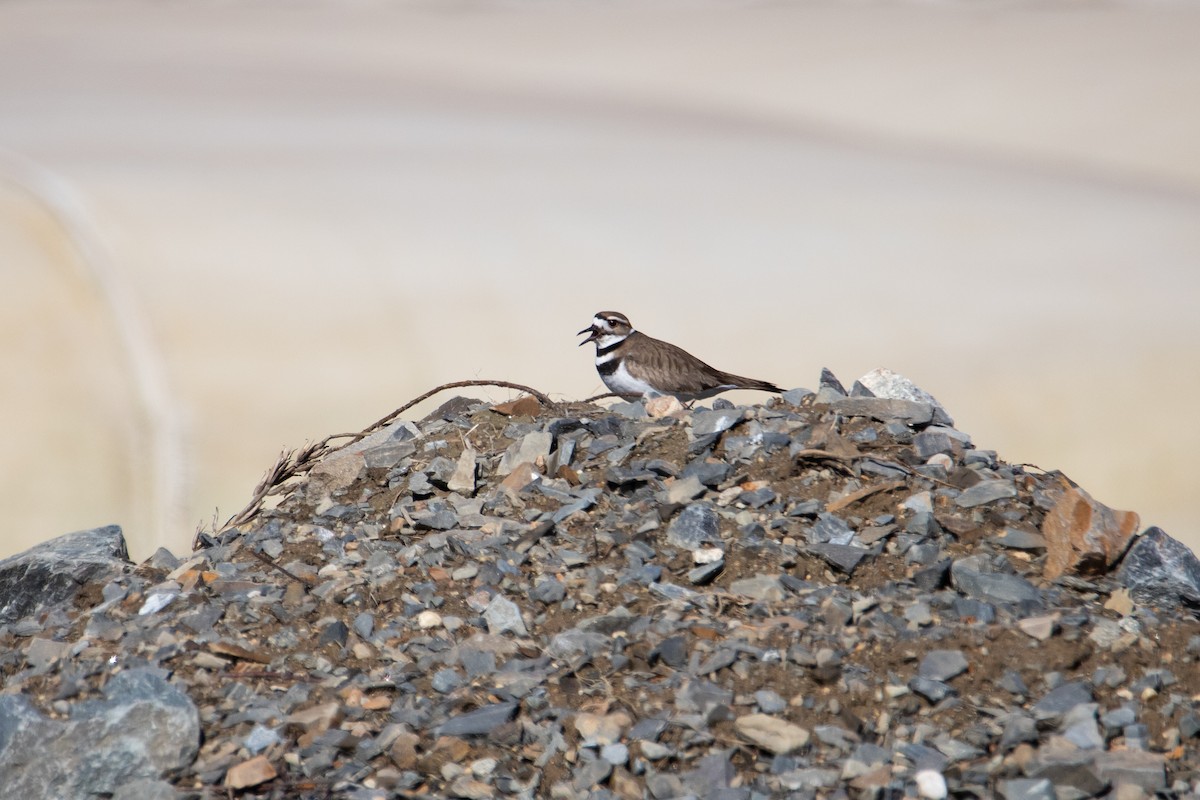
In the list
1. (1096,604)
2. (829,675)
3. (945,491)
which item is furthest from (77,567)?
(1096,604)

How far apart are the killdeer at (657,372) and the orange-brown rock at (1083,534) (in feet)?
7.59

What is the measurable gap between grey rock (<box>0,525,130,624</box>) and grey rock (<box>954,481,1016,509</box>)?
346 centimetres

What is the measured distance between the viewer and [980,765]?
3.43m

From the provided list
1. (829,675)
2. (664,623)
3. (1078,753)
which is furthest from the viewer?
(664,623)

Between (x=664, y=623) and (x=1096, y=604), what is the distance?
1566 millimetres

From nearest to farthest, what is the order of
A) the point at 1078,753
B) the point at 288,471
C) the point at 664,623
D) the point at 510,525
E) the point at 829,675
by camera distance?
Result: the point at 1078,753, the point at 829,675, the point at 664,623, the point at 510,525, the point at 288,471

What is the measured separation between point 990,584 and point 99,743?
3.00 meters

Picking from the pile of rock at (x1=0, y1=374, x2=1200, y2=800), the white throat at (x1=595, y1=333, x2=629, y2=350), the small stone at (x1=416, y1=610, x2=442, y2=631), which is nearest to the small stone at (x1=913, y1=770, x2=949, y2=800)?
the pile of rock at (x1=0, y1=374, x2=1200, y2=800)

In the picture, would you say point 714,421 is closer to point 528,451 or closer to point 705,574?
point 528,451

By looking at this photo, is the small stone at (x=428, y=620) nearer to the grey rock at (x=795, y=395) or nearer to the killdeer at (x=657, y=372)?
the grey rock at (x=795, y=395)

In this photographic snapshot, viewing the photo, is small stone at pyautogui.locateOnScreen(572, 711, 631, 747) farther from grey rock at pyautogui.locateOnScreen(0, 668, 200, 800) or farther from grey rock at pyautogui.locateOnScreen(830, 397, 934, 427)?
grey rock at pyautogui.locateOnScreen(830, 397, 934, 427)

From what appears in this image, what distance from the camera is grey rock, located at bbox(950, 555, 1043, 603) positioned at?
4117 millimetres

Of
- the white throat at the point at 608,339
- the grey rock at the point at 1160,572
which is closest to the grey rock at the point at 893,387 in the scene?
the grey rock at the point at 1160,572

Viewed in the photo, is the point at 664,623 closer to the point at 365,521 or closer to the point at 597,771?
the point at 597,771
